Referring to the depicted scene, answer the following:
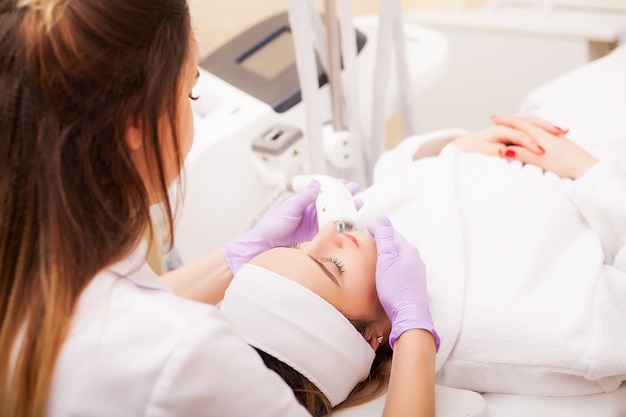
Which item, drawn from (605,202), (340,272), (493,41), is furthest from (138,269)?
(493,41)

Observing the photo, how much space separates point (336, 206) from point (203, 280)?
0.30 m

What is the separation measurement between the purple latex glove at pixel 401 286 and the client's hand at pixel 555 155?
407 millimetres

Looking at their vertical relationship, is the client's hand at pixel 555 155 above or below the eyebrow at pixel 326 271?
below

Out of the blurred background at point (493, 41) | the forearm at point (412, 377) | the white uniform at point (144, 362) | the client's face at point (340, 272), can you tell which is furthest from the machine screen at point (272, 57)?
the white uniform at point (144, 362)

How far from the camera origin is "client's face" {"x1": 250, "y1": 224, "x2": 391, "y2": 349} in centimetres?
115

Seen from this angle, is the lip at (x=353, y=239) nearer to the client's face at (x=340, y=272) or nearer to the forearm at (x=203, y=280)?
the client's face at (x=340, y=272)

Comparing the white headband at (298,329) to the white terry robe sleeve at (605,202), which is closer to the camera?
the white headband at (298,329)

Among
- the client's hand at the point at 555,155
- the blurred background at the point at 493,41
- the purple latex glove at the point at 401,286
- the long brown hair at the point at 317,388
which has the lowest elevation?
the blurred background at the point at 493,41

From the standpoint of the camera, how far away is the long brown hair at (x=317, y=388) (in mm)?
→ 1091

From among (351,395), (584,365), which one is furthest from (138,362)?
(584,365)

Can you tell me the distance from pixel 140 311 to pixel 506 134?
1013mm

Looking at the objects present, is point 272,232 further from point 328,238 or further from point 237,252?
point 328,238

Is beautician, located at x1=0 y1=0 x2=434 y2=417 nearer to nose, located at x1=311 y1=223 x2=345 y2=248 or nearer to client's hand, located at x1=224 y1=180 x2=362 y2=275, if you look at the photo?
nose, located at x1=311 y1=223 x2=345 y2=248

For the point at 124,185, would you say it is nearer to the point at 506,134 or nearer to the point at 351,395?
the point at 351,395
